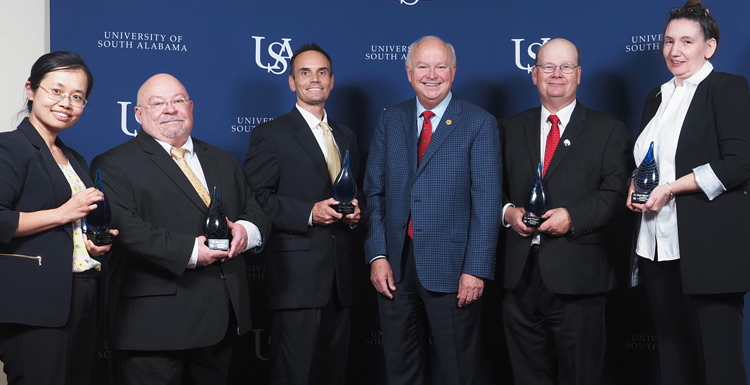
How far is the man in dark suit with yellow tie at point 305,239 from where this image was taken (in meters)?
2.99

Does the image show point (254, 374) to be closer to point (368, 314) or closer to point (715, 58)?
point (368, 314)

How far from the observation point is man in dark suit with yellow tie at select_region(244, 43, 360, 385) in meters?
2.99

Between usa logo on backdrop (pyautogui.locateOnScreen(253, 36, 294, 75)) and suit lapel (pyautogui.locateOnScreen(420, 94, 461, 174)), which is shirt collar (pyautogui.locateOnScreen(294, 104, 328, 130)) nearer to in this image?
suit lapel (pyautogui.locateOnScreen(420, 94, 461, 174))

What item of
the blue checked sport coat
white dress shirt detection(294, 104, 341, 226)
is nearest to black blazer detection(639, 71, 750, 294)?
the blue checked sport coat

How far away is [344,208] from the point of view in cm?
288

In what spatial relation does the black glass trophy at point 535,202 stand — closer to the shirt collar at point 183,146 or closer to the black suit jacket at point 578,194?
the black suit jacket at point 578,194

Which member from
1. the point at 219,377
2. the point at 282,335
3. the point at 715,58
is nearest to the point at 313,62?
the point at 282,335

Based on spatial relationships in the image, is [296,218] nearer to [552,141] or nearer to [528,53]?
[552,141]

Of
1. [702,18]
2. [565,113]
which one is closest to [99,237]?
[565,113]

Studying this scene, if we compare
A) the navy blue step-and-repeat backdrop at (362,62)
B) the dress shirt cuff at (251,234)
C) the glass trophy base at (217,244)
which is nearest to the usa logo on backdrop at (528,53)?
the navy blue step-and-repeat backdrop at (362,62)

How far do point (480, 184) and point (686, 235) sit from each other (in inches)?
33.9

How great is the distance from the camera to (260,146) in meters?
3.10

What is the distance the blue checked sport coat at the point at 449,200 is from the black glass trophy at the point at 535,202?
126mm

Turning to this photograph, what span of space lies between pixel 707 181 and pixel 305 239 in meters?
1.76
